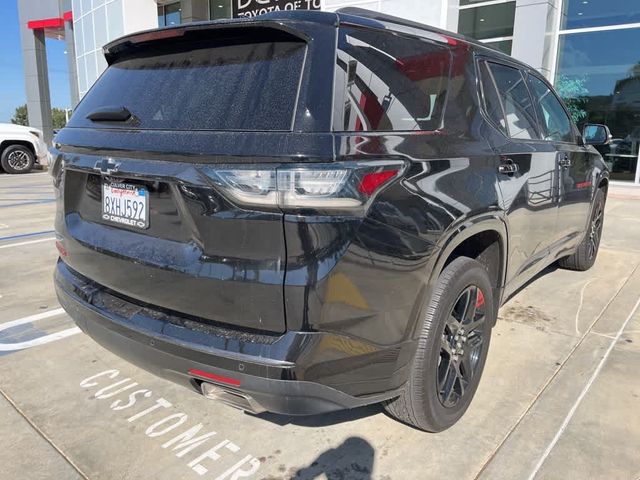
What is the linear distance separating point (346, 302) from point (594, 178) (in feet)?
12.4

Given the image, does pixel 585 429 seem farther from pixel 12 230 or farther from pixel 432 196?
pixel 12 230

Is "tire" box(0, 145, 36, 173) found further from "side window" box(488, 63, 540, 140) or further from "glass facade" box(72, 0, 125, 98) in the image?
"side window" box(488, 63, 540, 140)

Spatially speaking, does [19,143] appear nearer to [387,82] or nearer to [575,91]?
[575,91]

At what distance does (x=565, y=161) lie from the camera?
372cm

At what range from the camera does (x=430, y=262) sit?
2047 mm

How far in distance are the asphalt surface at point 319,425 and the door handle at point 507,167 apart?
1237 mm

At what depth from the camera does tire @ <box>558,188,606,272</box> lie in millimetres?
4969

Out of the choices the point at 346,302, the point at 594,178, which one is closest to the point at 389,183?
the point at 346,302

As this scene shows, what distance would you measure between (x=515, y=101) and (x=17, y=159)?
15257 millimetres

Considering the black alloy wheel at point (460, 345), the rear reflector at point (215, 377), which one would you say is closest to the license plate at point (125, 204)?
the rear reflector at point (215, 377)

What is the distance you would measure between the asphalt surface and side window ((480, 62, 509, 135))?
1500 millimetres

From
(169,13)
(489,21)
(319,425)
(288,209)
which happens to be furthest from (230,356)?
(169,13)

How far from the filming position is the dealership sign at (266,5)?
49.7 ft

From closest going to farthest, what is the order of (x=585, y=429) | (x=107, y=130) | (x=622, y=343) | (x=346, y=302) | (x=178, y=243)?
(x=346, y=302), (x=178, y=243), (x=107, y=130), (x=585, y=429), (x=622, y=343)
